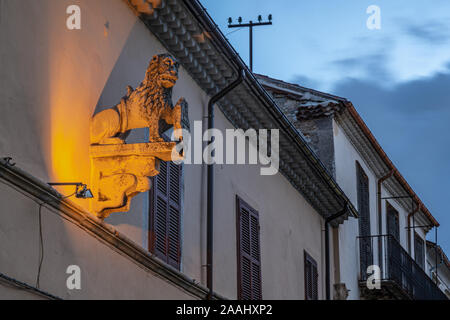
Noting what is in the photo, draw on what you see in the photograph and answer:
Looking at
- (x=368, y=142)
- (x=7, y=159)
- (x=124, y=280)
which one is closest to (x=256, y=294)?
(x=124, y=280)

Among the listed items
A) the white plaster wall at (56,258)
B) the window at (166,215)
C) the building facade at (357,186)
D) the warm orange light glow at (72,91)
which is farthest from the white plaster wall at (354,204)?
the warm orange light glow at (72,91)

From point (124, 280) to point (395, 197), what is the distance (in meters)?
17.3

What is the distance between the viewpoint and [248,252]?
1675cm

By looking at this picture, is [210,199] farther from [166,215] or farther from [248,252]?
[248,252]

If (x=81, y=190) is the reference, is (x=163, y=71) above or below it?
above

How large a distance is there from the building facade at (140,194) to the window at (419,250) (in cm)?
1270

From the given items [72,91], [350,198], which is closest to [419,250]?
[350,198]

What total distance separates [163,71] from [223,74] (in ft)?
14.7

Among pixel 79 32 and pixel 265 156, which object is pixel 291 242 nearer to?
pixel 265 156

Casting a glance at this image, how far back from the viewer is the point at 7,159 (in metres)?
9.28

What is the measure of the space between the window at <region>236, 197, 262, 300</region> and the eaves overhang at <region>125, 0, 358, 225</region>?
4.46ft

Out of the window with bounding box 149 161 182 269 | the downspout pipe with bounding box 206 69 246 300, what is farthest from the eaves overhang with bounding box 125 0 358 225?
the window with bounding box 149 161 182 269

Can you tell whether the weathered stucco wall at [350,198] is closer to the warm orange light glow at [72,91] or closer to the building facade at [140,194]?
the building facade at [140,194]

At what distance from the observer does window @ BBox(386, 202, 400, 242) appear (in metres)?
28.3
